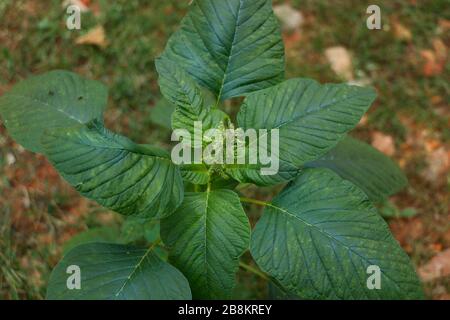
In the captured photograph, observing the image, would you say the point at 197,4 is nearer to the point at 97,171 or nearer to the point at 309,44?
the point at 97,171

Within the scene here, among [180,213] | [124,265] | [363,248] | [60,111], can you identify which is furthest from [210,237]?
[60,111]

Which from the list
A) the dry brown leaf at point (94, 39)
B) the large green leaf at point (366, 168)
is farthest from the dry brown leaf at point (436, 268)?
the dry brown leaf at point (94, 39)

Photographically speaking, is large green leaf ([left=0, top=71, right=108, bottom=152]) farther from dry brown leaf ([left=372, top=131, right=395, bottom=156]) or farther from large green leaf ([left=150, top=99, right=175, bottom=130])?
dry brown leaf ([left=372, top=131, right=395, bottom=156])

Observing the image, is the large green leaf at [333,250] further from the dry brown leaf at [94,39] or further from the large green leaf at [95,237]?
the dry brown leaf at [94,39]

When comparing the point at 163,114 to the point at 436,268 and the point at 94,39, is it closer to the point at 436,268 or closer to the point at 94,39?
the point at 94,39

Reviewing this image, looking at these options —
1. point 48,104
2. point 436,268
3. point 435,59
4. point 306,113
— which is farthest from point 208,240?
point 435,59
